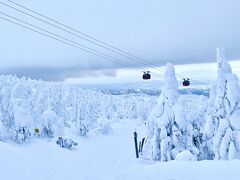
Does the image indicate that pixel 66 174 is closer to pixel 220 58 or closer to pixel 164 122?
pixel 164 122

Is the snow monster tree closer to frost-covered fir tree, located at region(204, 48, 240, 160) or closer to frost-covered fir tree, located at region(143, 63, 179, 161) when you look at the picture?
frost-covered fir tree, located at region(143, 63, 179, 161)

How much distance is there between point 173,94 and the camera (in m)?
38.0

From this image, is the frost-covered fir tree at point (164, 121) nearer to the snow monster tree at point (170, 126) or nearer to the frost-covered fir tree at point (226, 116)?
the snow monster tree at point (170, 126)

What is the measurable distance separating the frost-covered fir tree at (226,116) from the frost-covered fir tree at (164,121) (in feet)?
14.2

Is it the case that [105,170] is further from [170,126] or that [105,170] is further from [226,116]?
[170,126]

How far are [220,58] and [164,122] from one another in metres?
8.11

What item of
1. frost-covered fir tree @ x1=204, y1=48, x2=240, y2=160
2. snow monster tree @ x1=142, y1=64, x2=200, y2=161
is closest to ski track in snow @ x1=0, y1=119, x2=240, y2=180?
frost-covered fir tree @ x1=204, y1=48, x2=240, y2=160

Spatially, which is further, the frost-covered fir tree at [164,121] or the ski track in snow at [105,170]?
the frost-covered fir tree at [164,121]

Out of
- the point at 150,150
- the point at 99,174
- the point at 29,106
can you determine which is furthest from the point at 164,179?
the point at 29,106

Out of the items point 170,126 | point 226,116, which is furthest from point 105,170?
point 170,126

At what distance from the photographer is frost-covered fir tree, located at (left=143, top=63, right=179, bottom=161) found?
123 ft

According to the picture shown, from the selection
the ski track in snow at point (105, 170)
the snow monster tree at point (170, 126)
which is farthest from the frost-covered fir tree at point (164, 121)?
the ski track in snow at point (105, 170)

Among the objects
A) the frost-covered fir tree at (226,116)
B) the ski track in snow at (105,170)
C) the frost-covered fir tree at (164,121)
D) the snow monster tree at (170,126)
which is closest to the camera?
the ski track in snow at (105,170)

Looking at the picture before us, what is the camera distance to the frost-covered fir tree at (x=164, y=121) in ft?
123
